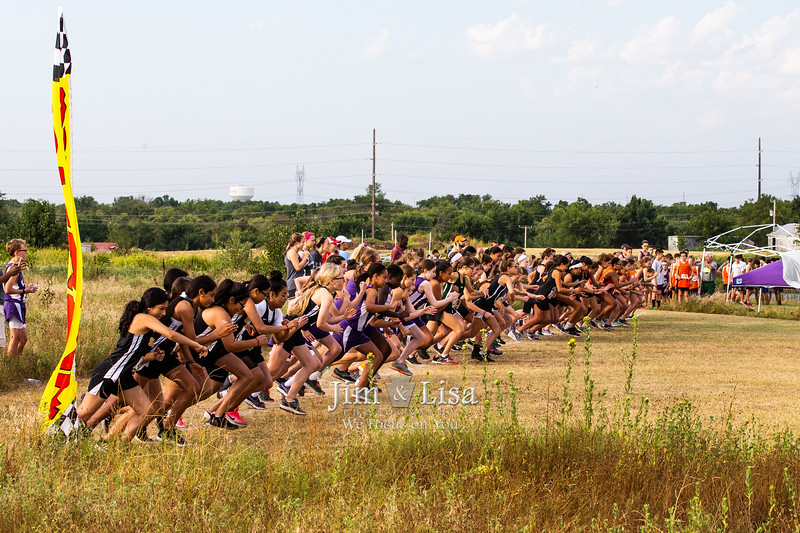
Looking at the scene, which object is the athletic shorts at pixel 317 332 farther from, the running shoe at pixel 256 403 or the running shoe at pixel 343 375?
the running shoe at pixel 343 375

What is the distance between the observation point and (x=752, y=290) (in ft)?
102

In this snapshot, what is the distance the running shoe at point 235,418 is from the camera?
818 cm

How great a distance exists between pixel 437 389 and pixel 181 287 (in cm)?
398

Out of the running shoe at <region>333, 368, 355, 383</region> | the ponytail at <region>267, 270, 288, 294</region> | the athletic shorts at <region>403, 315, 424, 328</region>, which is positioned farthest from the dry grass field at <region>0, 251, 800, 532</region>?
the athletic shorts at <region>403, 315, 424, 328</region>

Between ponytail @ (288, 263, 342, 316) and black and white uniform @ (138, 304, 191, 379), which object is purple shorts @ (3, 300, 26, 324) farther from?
black and white uniform @ (138, 304, 191, 379)

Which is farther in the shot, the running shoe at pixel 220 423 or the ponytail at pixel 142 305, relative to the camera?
the running shoe at pixel 220 423

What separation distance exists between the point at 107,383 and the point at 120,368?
17cm

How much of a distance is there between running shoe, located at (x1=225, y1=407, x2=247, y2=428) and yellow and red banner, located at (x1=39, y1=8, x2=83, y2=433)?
2023mm

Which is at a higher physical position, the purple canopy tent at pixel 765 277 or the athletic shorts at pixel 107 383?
the purple canopy tent at pixel 765 277

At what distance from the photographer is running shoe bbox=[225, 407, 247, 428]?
818cm

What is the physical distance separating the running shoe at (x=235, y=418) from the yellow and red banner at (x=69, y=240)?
2023mm

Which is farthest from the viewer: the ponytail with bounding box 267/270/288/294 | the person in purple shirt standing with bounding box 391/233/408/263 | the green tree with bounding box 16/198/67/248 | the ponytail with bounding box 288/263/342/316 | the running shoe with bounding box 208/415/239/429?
the green tree with bounding box 16/198/67/248

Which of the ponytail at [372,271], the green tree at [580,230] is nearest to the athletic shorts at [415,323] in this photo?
the ponytail at [372,271]

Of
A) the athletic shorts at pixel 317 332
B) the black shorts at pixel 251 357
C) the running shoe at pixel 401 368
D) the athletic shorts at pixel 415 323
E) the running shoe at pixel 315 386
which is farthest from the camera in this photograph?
the athletic shorts at pixel 415 323
